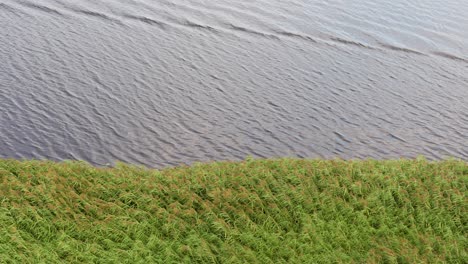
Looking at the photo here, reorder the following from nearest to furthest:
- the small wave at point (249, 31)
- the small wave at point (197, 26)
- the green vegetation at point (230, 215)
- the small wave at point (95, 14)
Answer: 1. the green vegetation at point (230, 215)
2. the small wave at point (95, 14)
3. the small wave at point (197, 26)
4. the small wave at point (249, 31)

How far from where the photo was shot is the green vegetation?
1727cm

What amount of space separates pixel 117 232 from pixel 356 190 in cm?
908

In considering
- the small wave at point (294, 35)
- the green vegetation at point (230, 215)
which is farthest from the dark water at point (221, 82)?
the green vegetation at point (230, 215)

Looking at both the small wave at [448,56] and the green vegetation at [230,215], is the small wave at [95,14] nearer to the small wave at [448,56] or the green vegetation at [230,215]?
the green vegetation at [230,215]

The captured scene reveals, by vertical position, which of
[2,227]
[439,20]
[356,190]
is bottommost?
[2,227]

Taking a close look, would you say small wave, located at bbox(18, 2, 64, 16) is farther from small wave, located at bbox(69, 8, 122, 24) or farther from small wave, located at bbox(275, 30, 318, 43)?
small wave, located at bbox(275, 30, 318, 43)

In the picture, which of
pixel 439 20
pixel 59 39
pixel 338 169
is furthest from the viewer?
pixel 439 20

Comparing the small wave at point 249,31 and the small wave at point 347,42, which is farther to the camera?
the small wave at point 347,42

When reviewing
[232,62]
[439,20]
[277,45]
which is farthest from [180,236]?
[439,20]

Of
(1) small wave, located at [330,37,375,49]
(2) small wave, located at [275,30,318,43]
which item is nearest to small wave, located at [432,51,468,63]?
(1) small wave, located at [330,37,375,49]

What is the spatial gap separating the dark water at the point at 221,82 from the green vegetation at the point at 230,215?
5817 mm

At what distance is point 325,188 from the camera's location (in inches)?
845

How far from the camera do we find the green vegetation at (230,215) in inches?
680

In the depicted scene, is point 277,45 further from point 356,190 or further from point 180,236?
point 180,236
